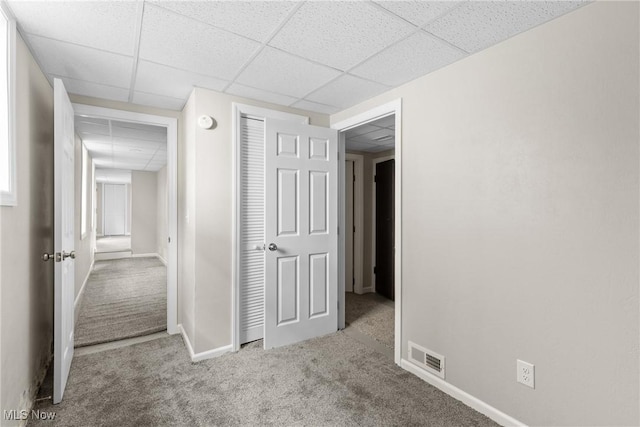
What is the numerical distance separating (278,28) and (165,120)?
6.24ft

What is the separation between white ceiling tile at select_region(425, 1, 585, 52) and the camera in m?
1.45

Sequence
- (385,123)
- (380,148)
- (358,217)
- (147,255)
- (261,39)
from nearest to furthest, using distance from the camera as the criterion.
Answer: (261,39), (385,123), (380,148), (358,217), (147,255)

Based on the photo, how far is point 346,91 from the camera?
2561 mm

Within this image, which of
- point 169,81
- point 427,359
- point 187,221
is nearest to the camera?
point 427,359

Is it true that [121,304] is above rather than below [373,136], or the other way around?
below

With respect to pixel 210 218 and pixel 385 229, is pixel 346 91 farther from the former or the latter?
pixel 385 229

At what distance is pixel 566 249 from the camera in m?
1.54

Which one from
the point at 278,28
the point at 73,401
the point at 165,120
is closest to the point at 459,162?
the point at 278,28

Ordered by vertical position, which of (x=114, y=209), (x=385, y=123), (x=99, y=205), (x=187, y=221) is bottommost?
(x=187, y=221)

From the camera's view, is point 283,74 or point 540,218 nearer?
point 540,218

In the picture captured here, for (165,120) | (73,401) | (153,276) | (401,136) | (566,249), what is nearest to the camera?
(566,249)

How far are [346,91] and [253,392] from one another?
2363 millimetres

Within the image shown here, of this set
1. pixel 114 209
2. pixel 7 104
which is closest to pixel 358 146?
pixel 7 104

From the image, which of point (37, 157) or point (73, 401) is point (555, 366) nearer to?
point (73, 401)
